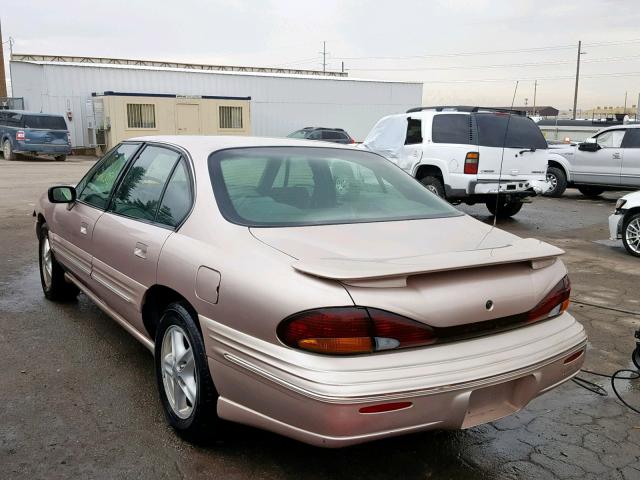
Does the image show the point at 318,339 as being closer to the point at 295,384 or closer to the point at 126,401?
the point at 295,384

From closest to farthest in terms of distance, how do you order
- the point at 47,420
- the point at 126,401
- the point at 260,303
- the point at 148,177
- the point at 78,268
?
the point at 260,303 < the point at 47,420 < the point at 126,401 < the point at 148,177 < the point at 78,268

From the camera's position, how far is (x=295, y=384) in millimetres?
2268

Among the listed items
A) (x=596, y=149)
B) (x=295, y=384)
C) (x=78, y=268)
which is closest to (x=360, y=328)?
(x=295, y=384)

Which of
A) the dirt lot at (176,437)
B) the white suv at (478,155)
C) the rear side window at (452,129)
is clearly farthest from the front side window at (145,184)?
the rear side window at (452,129)

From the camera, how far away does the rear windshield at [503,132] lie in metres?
9.91

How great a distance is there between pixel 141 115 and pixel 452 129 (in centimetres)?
2007

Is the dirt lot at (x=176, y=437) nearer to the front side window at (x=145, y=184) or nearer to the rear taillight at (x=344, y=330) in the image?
the rear taillight at (x=344, y=330)

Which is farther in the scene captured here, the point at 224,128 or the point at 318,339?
the point at 224,128

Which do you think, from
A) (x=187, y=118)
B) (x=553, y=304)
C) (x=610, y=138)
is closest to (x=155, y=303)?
(x=553, y=304)

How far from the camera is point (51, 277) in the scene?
17.2 ft

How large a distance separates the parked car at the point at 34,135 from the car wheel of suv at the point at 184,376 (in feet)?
73.2

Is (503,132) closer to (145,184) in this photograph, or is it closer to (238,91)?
(145,184)

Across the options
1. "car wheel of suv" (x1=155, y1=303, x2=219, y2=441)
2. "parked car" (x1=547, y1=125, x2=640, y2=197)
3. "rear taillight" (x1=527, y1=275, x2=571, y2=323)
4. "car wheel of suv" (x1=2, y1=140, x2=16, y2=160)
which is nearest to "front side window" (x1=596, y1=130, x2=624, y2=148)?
"parked car" (x1=547, y1=125, x2=640, y2=197)

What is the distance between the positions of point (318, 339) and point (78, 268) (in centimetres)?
268
